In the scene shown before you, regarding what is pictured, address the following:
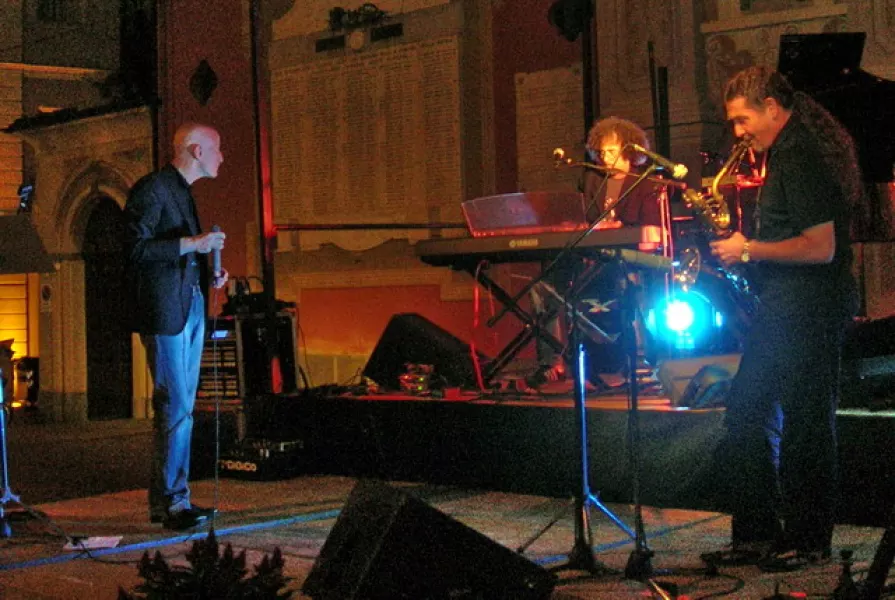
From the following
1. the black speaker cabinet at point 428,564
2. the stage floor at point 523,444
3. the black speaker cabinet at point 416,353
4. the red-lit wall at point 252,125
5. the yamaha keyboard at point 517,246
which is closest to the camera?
the black speaker cabinet at point 428,564

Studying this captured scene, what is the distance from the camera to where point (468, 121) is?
8.72 metres

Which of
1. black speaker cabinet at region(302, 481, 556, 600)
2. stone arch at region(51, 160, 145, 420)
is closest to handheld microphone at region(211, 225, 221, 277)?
black speaker cabinet at region(302, 481, 556, 600)

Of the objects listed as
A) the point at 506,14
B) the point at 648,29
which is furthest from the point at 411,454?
the point at 506,14

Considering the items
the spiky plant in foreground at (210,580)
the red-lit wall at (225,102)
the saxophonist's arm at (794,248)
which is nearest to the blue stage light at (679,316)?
the saxophonist's arm at (794,248)

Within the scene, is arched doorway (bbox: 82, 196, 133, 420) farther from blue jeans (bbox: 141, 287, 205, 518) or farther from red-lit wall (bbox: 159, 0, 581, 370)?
blue jeans (bbox: 141, 287, 205, 518)

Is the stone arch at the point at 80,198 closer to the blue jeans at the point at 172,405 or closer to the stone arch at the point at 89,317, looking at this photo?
the stone arch at the point at 89,317

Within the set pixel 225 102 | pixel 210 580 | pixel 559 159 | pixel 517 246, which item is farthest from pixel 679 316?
pixel 225 102

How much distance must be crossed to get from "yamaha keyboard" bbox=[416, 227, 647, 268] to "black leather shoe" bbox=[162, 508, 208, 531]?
1.61 meters

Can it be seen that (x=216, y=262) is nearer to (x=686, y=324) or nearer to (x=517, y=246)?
(x=517, y=246)

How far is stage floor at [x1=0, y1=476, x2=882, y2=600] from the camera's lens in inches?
137

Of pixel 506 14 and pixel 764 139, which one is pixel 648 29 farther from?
pixel 764 139

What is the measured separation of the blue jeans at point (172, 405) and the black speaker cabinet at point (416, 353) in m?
1.84

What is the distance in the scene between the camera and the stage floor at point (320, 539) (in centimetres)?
348

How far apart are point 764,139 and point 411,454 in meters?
2.76
